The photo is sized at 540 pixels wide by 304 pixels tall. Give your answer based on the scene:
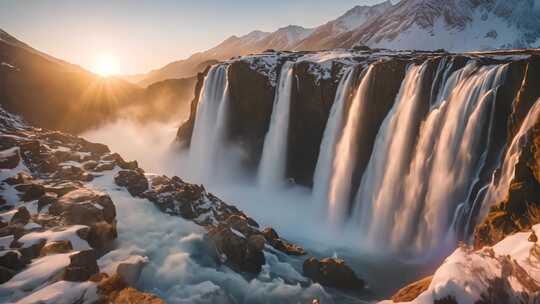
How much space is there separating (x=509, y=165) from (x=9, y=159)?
28755 millimetres

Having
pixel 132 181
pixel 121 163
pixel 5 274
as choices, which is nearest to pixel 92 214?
pixel 5 274

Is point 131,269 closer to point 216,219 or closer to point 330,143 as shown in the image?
point 216,219

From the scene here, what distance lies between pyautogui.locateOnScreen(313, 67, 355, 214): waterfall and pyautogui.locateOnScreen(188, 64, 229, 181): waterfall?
13.8m

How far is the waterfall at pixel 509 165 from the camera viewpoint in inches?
746

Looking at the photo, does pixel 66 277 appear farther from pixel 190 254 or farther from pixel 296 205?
pixel 296 205

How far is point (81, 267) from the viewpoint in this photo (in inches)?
616

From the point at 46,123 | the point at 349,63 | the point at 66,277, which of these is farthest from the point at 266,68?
the point at 46,123

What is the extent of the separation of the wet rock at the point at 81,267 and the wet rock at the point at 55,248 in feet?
5.40

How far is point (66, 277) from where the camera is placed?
1504 centimetres

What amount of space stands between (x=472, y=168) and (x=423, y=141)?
3.93 meters

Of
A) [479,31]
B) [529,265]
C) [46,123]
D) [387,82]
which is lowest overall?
[46,123]

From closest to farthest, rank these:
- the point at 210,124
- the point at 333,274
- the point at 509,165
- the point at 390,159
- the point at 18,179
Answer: the point at 509,165 → the point at 333,274 → the point at 18,179 → the point at 390,159 → the point at 210,124

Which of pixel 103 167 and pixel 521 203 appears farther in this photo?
pixel 103 167

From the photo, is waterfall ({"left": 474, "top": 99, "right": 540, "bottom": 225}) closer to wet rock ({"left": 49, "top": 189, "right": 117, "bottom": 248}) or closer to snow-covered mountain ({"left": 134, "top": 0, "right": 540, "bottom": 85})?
wet rock ({"left": 49, "top": 189, "right": 117, "bottom": 248})
